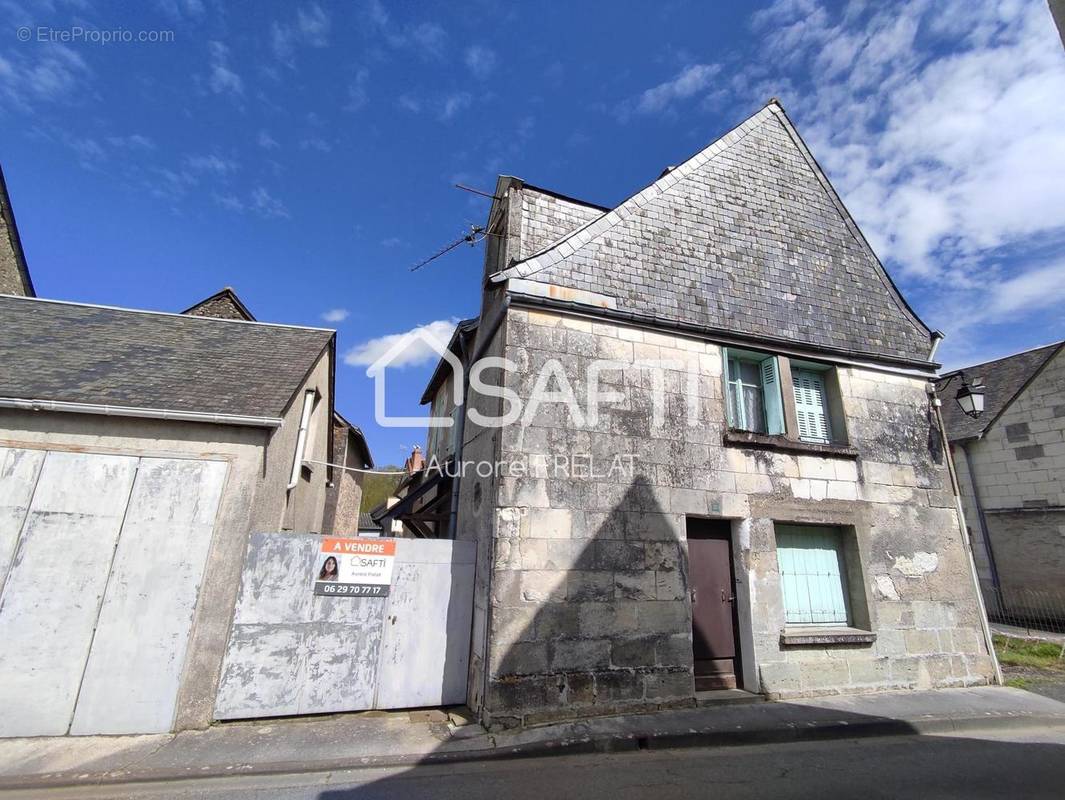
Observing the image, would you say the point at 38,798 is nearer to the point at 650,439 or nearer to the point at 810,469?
the point at 650,439

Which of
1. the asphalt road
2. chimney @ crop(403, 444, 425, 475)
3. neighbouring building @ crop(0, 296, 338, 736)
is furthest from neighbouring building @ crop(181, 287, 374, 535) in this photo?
the asphalt road

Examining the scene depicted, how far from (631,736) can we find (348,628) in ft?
10.8

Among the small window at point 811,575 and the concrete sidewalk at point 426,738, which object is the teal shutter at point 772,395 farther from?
the concrete sidewalk at point 426,738

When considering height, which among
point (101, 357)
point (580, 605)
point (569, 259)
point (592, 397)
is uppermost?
point (569, 259)

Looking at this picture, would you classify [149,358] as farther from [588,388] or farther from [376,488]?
[376,488]

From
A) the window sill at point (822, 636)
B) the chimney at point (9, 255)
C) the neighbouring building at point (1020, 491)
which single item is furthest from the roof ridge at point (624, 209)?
the chimney at point (9, 255)

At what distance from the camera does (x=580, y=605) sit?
5301 millimetres

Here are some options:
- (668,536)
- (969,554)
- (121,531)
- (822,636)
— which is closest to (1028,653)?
(969,554)

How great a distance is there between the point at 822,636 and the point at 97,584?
8406 mm

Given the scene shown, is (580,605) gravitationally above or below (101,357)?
below

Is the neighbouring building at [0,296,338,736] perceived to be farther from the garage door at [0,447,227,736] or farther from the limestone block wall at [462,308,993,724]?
the limestone block wall at [462,308,993,724]

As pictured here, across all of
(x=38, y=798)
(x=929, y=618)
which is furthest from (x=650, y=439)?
(x=38, y=798)

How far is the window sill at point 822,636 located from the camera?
5.93 metres

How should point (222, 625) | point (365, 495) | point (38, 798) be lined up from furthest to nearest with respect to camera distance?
point (365, 495), point (222, 625), point (38, 798)
